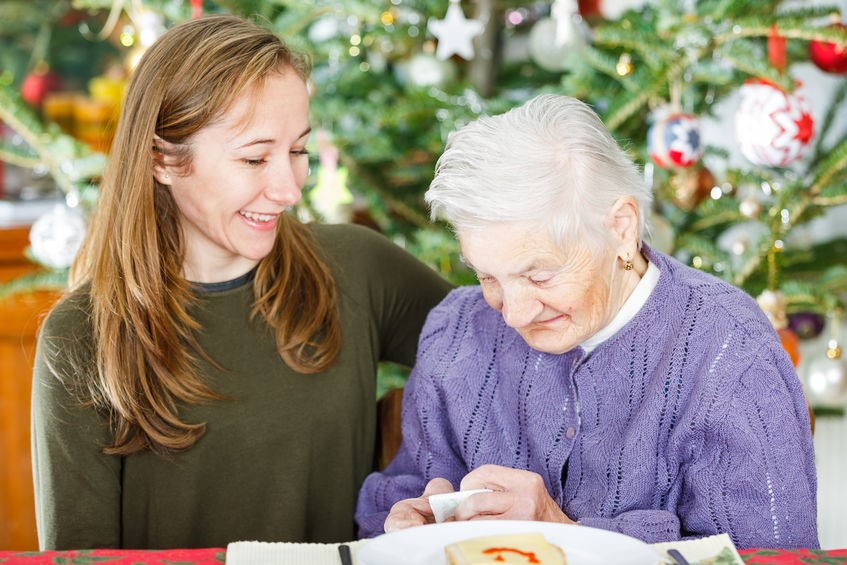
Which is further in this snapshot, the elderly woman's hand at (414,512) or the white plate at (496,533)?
the elderly woman's hand at (414,512)

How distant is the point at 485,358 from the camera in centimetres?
160

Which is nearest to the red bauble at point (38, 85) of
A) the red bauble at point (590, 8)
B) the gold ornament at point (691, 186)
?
the red bauble at point (590, 8)

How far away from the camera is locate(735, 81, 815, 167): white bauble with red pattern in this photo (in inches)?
78.9

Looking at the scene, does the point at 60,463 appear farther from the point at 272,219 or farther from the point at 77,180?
the point at 77,180

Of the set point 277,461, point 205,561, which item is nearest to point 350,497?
point 277,461

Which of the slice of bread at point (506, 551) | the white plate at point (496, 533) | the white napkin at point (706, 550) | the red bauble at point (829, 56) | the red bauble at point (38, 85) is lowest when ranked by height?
the white napkin at point (706, 550)

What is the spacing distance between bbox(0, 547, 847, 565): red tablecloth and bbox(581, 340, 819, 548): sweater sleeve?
12 centimetres

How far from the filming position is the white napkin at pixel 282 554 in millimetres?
1178

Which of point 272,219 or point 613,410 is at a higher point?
point 272,219

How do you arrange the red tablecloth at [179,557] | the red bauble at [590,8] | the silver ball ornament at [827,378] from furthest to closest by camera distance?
the red bauble at [590,8] → the silver ball ornament at [827,378] → the red tablecloth at [179,557]

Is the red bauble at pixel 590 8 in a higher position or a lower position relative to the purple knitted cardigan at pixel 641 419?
higher

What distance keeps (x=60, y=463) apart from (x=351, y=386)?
0.47 meters

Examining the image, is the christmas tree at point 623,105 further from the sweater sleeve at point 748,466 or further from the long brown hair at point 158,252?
the sweater sleeve at point 748,466

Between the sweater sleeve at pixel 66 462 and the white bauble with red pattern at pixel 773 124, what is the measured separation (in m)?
1.33
